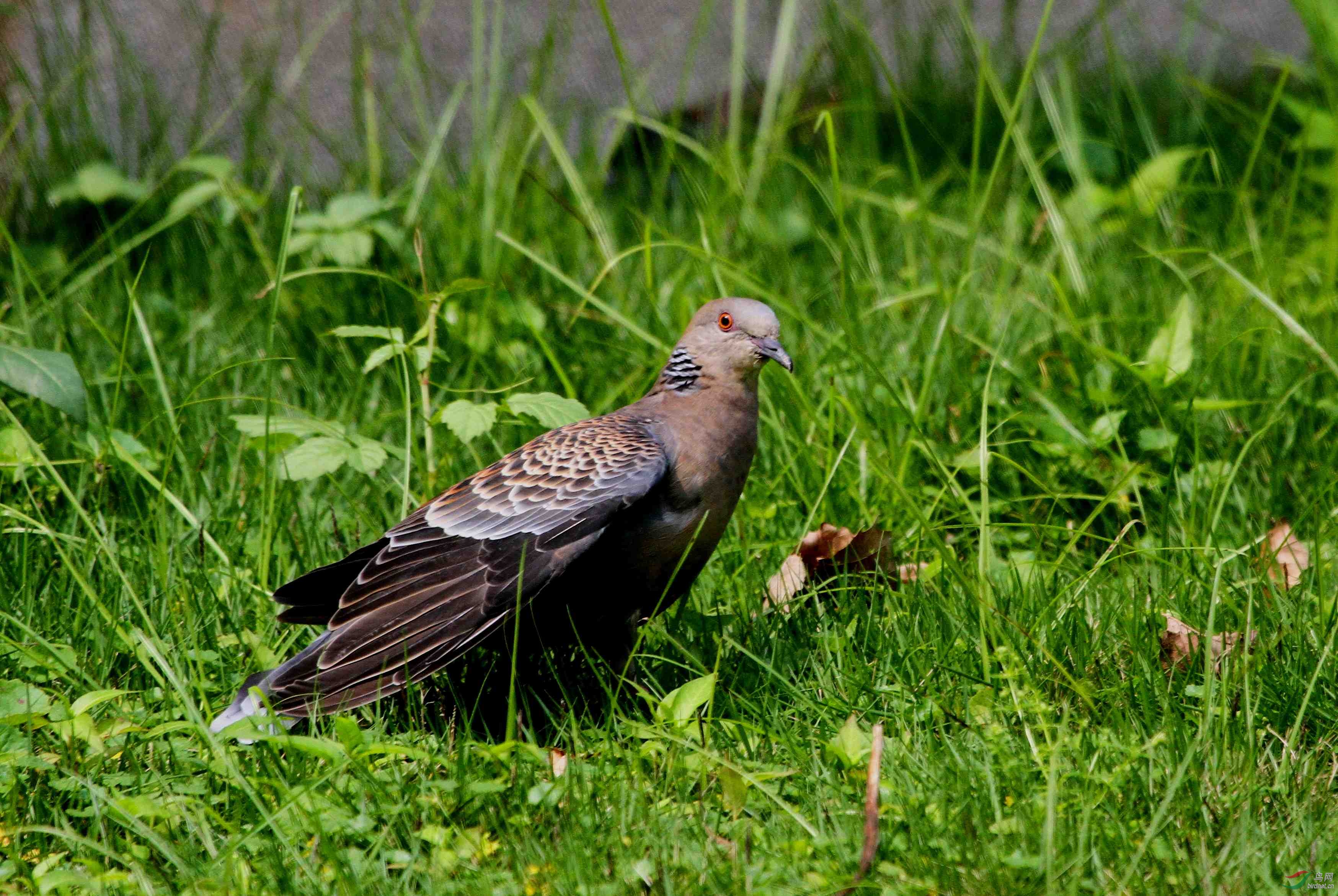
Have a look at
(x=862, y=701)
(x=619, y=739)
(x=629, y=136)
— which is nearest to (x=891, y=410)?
(x=862, y=701)

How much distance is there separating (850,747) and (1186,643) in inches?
35.6

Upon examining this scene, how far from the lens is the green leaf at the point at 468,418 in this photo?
10.7ft

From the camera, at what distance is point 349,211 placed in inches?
184

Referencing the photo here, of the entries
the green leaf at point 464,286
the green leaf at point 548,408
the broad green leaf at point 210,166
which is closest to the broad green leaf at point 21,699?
the green leaf at point 548,408

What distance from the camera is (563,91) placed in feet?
19.3

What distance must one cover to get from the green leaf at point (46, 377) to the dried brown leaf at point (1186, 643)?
2.78m

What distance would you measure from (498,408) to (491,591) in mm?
628

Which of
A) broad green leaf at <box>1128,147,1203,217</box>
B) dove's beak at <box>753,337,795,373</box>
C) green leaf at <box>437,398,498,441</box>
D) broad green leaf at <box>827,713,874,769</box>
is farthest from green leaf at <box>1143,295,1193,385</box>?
green leaf at <box>437,398,498,441</box>

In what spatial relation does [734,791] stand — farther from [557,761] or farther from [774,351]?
[774,351]

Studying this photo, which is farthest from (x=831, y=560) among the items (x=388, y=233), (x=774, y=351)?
(x=388, y=233)

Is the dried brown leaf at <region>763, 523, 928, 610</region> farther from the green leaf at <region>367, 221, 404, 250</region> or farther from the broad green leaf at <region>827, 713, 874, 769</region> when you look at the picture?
the green leaf at <region>367, 221, 404, 250</region>

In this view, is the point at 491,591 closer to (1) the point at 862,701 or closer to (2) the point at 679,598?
(2) the point at 679,598

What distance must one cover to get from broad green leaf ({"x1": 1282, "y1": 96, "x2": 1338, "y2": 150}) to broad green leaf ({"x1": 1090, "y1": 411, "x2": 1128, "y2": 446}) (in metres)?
1.50

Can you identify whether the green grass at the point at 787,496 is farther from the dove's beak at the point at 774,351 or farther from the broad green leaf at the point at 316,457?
the dove's beak at the point at 774,351
